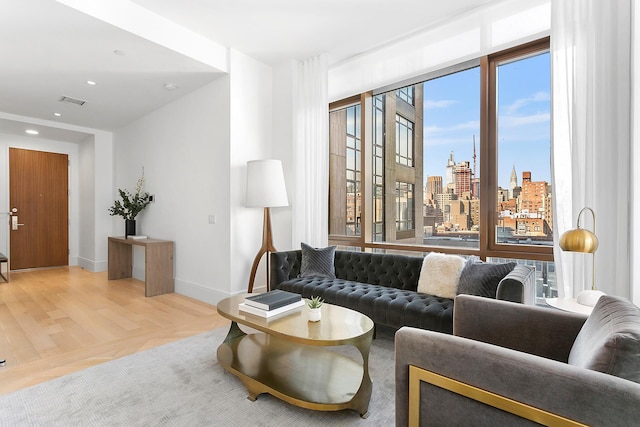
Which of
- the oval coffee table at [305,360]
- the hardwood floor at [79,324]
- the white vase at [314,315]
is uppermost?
the white vase at [314,315]

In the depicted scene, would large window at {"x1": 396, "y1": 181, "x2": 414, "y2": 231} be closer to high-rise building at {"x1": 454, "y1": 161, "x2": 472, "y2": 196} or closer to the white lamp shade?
high-rise building at {"x1": 454, "y1": 161, "x2": 472, "y2": 196}

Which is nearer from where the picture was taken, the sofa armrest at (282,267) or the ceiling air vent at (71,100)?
the sofa armrest at (282,267)

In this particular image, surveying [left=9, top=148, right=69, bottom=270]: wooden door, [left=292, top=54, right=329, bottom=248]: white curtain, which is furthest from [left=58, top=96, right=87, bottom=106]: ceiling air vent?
[left=292, top=54, right=329, bottom=248]: white curtain

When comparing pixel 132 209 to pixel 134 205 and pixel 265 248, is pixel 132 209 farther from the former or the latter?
A: pixel 265 248

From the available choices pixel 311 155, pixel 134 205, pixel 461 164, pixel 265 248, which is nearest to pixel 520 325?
pixel 461 164

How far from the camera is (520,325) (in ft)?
5.40

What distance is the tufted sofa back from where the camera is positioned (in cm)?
319

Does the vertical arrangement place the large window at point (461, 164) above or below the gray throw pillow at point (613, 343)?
above

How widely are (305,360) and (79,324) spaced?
2592 mm

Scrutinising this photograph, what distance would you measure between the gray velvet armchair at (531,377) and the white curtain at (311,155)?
2.75m

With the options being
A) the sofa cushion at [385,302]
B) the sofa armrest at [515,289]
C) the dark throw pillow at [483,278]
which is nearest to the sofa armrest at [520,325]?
the sofa armrest at [515,289]

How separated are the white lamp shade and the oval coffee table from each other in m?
1.43

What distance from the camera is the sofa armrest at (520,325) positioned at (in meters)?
1.54

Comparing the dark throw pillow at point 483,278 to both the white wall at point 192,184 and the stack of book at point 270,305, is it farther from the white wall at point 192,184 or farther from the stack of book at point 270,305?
the white wall at point 192,184
